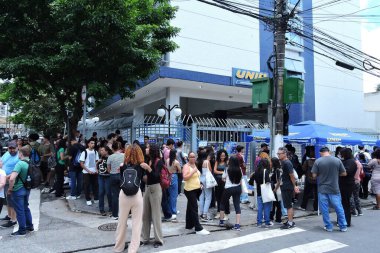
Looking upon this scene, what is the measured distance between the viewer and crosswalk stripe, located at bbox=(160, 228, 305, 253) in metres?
6.04

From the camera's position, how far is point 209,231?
732 cm

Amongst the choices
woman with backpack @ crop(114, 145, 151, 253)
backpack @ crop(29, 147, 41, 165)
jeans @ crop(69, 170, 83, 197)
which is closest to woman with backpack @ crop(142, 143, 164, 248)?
woman with backpack @ crop(114, 145, 151, 253)

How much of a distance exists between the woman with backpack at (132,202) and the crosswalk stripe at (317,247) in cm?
244

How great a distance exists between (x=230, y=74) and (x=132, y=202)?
14083mm

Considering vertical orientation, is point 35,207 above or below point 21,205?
below

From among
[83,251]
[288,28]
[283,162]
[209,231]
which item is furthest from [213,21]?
[83,251]

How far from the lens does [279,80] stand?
31.0ft

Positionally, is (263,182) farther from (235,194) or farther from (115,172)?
(115,172)

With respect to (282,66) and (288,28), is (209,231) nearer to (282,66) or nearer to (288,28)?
(282,66)

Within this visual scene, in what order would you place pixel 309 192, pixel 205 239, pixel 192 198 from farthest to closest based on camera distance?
1. pixel 309 192
2. pixel 192 198
3. pixel 205 239

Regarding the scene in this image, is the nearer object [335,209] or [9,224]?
[9,224]

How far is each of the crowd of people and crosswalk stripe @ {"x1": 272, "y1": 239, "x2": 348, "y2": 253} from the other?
1.00 m

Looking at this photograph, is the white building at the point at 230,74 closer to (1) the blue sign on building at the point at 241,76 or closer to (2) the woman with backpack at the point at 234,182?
(1) the blue sign on building at the point at 241,76

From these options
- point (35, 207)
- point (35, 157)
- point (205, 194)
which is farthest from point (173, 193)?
point (35, 157)
